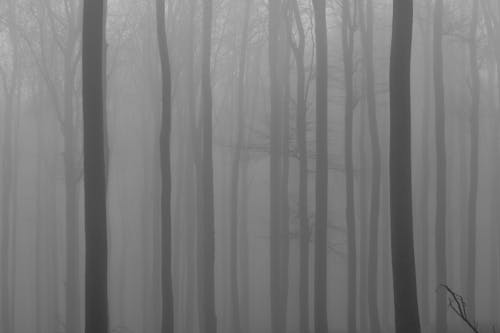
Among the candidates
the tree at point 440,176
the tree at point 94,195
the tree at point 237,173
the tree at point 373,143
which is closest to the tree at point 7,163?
the tree at point 237,173

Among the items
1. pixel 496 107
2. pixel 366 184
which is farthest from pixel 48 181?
pixel 496 107

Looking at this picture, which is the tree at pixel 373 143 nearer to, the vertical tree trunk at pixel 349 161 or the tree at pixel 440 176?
the vertical tree trunk at pixel 349 161

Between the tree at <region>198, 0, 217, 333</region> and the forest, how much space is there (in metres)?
0.03

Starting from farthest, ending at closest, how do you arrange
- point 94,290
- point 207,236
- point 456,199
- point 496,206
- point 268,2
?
1. point 456,199
2. point 496,206
3. point 268,2
4. point 207,236
5. point 94,290

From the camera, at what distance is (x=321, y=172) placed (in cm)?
696

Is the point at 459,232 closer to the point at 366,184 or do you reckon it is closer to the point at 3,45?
the point at 366,184

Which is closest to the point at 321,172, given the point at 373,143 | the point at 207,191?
the point at 373,143

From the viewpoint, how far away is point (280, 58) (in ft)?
25.4

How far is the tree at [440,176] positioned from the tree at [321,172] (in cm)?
177

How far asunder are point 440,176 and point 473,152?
133cm

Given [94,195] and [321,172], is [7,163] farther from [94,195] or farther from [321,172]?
[94,195]

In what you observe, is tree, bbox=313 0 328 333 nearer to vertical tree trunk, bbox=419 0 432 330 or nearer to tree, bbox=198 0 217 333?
tree, bbox=198 0 217 333

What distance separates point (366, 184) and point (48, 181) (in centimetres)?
508

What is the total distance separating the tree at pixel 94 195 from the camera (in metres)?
3.95
